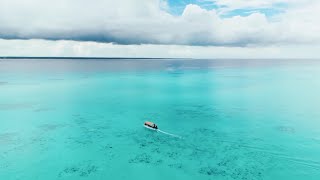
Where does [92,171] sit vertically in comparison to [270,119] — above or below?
below

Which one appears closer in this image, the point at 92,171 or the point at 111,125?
the point at 92,171

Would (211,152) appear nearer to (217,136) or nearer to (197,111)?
(217,136)

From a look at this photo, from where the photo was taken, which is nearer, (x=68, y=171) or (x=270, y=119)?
(x=68, y=171)

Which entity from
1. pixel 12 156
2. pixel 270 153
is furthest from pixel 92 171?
pixel 270 153

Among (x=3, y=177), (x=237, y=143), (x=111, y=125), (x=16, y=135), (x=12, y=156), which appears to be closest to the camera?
(x=3, y=177)

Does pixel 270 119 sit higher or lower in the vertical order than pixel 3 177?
higher

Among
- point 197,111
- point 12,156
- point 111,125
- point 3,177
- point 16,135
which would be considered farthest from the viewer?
point 197,111

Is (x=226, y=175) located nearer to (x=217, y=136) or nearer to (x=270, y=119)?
(x=217, y=136)

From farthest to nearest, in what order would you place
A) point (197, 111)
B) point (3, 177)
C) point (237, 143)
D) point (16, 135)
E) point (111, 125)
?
point (197, 111) < point (111, 125) < point (16, 135) < point (237, 143) < point (3, 177)

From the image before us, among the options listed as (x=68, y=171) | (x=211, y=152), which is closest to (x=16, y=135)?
(x=68, y=171)
